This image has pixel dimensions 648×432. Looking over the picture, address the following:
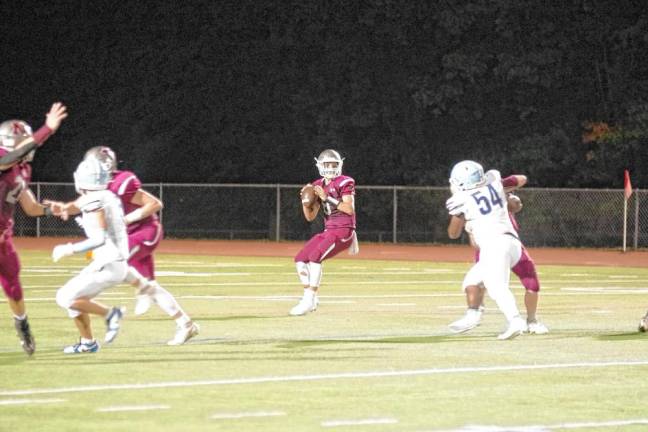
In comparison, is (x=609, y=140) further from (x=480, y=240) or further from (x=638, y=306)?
(x=480, y=240)

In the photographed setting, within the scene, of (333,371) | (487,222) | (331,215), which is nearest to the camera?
(333,371)

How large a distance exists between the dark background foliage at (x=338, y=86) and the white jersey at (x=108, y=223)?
100 ft

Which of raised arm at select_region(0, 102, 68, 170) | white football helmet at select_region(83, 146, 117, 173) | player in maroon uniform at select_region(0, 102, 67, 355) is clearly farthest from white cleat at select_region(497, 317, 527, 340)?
raised arm at select_region(0, 102, 68, 170)

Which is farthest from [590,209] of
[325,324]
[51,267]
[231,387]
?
[231,387]

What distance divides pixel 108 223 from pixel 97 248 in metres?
0.23

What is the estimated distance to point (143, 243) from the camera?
1401cm

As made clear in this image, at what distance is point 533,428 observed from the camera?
9086 mm

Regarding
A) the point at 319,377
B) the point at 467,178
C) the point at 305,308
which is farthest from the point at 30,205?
the point at 305,308

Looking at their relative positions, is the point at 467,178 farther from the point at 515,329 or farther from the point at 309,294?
the point at 309,294

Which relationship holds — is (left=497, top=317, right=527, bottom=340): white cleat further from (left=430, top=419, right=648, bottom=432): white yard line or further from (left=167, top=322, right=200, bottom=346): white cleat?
(left=430, top=419, right=648, bottom=432): white yard line

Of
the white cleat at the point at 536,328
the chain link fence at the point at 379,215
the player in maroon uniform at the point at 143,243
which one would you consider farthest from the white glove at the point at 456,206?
the chain link fence at the point at 379,215

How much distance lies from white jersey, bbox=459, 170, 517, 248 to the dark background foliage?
2770cm

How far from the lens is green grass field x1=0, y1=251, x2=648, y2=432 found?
9367 millimetres

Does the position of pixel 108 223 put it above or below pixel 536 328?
above
